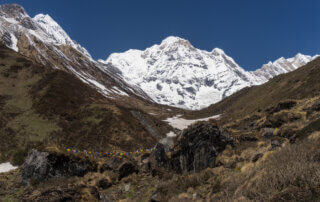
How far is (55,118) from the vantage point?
44.2 meters

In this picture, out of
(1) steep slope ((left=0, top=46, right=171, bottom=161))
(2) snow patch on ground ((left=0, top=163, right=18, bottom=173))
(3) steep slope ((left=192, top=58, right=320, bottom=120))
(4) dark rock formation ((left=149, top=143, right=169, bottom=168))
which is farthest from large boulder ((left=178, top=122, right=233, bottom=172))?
(3) steep slope ((left=192, top=58, right=320, bottom=120))

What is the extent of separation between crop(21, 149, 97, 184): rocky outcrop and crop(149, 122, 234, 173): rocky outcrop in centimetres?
779

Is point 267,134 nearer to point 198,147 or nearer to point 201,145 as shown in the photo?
point 201,145

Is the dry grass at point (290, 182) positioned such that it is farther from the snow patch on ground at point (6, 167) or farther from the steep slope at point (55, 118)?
the steep slope at point (55, 118)

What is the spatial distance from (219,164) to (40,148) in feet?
51.4

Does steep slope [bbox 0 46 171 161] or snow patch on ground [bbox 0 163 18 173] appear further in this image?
steep slope [bbox 0 46 171 161]

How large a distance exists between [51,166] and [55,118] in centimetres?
2927

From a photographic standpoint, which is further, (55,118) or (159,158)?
(55,118)

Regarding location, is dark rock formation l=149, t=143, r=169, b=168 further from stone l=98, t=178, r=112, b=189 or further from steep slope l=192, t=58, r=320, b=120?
steep slope l=192, t=58, r=320, b=120

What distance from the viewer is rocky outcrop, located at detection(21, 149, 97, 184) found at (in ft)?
57.7

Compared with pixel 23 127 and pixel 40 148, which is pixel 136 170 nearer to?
pixel 40 148

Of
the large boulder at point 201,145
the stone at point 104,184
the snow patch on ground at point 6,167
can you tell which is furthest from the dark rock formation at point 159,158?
the snow patch on ground at point 6,167

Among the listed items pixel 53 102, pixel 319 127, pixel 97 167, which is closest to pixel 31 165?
pixel 97 167

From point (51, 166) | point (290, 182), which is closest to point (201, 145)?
point (290, 182)
